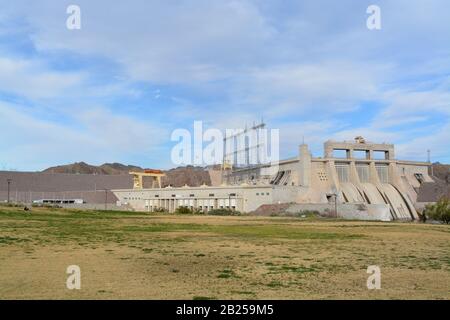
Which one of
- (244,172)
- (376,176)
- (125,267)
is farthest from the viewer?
(244,172)

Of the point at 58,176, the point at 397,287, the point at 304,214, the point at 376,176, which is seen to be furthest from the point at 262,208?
the point at 397,287

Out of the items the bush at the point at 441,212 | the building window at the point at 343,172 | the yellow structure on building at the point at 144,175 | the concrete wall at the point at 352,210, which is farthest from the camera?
the yellow structure on building at the point at 144,175

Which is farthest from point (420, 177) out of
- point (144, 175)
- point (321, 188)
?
point (144, 175)

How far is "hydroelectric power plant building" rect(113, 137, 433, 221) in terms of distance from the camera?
341 ft

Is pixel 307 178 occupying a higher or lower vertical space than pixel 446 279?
higher

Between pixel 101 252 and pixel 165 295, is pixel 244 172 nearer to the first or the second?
pixel 101 252

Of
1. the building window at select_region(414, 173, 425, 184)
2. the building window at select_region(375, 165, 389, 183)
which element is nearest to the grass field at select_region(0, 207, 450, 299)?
the building window at select_region(375, 165, 389, 183)

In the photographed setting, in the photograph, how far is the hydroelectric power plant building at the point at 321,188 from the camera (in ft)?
341

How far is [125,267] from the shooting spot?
17.2 m

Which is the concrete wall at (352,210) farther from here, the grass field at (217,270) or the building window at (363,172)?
the grass field at (217,270)

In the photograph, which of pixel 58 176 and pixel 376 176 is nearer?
pixel 376 176

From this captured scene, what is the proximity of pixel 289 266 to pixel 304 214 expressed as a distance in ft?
232

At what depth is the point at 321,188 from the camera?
113375mm

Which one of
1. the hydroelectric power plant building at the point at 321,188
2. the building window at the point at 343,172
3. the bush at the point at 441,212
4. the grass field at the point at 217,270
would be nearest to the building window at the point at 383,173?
the hydroelectric power plant building at the point at 321,188
